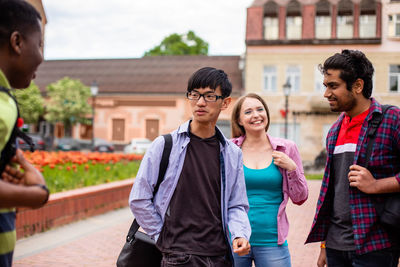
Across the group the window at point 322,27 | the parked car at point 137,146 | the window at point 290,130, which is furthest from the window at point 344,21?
the parked car at point 137,146

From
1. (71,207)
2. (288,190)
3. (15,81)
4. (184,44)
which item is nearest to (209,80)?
(288,190)

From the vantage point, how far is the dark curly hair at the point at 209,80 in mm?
3020

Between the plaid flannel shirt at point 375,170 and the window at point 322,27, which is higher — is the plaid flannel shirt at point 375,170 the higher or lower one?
the lower one

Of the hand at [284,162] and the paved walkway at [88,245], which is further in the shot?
the paved walkway at [88,245]

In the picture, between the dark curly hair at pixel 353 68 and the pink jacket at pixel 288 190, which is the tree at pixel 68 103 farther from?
the dark curly hair at pixel 353 68

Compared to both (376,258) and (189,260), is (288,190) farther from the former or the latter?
(189,260)

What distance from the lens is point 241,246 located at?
2818 mm

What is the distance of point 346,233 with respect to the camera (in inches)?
117

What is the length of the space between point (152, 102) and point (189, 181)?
37.3 meters

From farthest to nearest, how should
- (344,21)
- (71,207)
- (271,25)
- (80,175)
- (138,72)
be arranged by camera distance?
(138,72) → (271,25) → (344,21) → (80,175) → (71,207)

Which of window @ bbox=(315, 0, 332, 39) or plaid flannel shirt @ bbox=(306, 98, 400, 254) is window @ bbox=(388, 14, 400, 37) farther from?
plaid flannel shirt @ bbox=(306, 98, 400, 254)

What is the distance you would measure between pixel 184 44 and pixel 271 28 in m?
22.9

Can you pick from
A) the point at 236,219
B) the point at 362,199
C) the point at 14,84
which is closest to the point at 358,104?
the point at 362,199

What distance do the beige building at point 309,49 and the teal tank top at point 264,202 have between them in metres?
28.5
